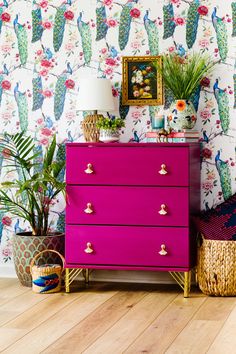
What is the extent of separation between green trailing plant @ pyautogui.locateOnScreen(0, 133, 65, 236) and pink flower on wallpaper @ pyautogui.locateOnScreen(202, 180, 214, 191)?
922mm

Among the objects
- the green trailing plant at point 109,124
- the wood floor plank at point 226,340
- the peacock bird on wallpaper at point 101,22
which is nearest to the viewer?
the wood floor plank at point 226,340

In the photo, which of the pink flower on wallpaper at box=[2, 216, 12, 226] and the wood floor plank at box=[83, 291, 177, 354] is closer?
the wood floor plank at box=[83, 291, 177, 354]

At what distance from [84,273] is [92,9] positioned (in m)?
1.77

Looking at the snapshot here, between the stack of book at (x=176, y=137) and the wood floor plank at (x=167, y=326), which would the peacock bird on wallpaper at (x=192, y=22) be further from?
the wood floor plank at (x=167, y=326)

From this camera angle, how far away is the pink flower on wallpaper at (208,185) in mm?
4703

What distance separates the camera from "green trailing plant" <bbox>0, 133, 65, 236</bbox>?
4.66m

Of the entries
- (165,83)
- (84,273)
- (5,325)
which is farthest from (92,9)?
(5,325)

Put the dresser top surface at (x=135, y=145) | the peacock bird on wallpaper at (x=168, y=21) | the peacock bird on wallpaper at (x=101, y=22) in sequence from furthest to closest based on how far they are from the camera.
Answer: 1. the peacock bird on wallpaper at (x=101, y=22)
2. the peacock bird on wallpaper at (x=168, y=21)
3. the dresser top surface at (x=135, y=145)

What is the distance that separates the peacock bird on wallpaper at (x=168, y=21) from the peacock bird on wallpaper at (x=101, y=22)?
1.31 ft

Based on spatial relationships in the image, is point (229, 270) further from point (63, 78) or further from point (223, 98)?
point (63, 78)

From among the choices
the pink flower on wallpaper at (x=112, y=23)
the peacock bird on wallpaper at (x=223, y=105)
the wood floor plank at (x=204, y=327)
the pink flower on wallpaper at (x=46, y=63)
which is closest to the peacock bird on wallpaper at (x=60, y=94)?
the pink flower on wallpaper at (x=46, y=63)

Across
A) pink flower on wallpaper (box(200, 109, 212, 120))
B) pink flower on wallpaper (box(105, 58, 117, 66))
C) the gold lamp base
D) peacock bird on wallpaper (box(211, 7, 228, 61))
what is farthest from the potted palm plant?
peacock bird on wallpaper (box(211, 7, 228, 61))

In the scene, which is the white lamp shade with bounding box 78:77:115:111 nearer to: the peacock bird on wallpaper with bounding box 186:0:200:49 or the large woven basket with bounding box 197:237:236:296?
the peacock bird on wallpaper with bounding box 186:0:200:49

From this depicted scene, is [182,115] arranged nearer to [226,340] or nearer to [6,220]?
[6,220]
